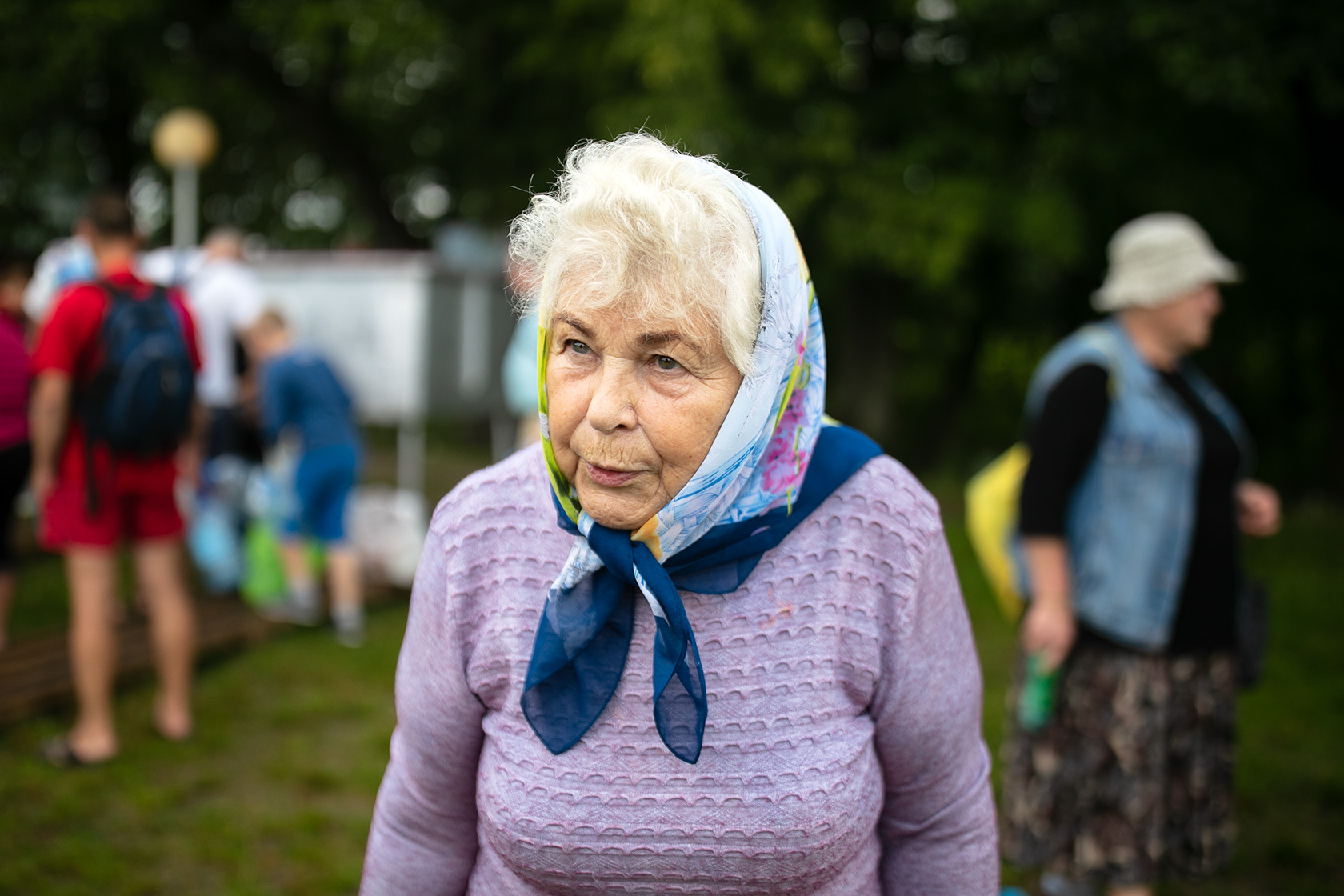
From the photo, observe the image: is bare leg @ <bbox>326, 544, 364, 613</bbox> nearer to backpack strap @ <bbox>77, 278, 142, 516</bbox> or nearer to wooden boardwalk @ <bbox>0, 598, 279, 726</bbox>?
wooden boardwalk @ <bbox>0, 598, 279, 726</bbox>

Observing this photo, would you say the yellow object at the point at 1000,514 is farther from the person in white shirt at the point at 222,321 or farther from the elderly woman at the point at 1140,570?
the person in white shirt at the point at 222,321

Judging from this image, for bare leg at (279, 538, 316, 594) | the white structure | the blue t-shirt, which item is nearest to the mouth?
the blue t-shirt

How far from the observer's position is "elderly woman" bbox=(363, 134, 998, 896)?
52.9 inches

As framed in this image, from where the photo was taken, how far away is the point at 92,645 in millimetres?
3979

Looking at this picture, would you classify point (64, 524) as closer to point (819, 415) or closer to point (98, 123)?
point (819, 415)

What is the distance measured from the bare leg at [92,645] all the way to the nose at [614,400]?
10.9ft

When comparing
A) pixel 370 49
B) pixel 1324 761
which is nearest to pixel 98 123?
pixel 370 49

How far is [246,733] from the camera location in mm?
4578

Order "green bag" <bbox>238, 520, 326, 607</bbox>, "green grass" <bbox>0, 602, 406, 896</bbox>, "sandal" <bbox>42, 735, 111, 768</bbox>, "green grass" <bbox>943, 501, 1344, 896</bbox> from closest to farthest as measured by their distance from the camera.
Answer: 1. "green grass" <bbox>0, 602, 406, 896</bbox>
2. "green grass" <bbox>943, 501, 1344, 896</bbox>
3. "sandal" <bbox>42, 735, 111, 768</bbox>
4. "green bag" <bbox>238, 520, 326, 607</bbox>

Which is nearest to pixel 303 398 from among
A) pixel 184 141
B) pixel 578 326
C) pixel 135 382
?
pixel 135 382

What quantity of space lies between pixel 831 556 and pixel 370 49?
1019cm

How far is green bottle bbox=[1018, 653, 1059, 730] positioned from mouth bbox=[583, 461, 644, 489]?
210 centimetres

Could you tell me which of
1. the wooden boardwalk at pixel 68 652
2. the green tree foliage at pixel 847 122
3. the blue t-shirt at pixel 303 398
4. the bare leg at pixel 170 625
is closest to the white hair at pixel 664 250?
the bare leg at pixel 170 625

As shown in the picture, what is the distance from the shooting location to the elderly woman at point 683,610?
52.9 inches
